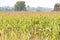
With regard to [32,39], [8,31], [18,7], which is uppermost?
[8,31]

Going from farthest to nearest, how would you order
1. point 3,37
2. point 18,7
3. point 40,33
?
1. point 18,7
2. point 40,33
3. point 3,37

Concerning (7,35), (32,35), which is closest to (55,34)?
(32,35)

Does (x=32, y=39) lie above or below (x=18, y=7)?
above

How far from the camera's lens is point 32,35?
5188 millimetres

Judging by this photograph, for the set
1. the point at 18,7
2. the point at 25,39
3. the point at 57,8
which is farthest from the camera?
the point at 18,7

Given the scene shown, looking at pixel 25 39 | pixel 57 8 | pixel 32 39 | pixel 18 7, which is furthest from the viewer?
pixel 18 7

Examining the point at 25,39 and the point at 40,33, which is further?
the point at 40,33

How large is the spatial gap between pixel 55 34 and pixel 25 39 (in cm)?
78

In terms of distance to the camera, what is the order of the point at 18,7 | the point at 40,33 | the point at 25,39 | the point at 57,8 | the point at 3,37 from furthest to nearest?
the point at 18,7, the point at 57,8, the point at 40,33, the point at 3,37, the point at 25,39

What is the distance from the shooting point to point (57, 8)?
77.4 ft

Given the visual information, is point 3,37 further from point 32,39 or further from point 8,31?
point 32,39

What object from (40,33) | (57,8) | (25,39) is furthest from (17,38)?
(57,8)

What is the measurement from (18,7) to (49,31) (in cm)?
3681

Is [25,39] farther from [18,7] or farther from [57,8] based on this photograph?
[18,7]
